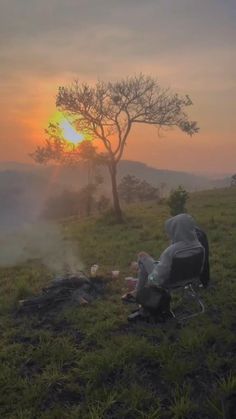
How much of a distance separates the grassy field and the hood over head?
157cm

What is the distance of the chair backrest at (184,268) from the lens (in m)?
8.57

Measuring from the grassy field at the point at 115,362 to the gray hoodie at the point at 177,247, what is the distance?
90 centimetres

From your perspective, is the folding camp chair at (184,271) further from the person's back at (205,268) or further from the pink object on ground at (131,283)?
the pink object on ground at (131,283)

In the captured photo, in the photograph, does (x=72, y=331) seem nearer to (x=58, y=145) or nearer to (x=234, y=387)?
(x=234, y=387)

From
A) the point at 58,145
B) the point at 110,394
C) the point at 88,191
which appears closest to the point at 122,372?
the point at 110,394

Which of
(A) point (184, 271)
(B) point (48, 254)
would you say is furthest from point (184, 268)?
(B) point (48, 254)

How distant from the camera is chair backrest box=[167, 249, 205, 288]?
8.57 meters

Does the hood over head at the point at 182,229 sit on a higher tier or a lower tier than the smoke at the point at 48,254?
higher

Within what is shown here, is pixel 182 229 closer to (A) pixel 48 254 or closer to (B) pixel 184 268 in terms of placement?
(B) pixel 184 268

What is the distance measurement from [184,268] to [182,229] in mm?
752

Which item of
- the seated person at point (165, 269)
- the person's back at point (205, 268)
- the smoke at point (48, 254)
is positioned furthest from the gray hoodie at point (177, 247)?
the smoke at point (48, 254)

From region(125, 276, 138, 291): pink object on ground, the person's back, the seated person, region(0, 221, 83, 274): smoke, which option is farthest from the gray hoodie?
region(0, 221, 83, 274): smoke

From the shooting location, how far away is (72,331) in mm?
8531

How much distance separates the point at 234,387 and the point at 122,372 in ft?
5.40
